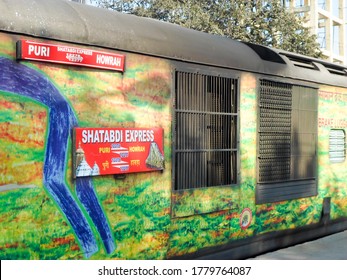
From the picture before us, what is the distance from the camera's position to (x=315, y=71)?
7.94m

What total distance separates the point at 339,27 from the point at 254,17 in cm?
3153

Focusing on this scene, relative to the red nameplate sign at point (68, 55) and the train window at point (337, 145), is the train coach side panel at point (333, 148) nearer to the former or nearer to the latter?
the train window at point (337, 145)

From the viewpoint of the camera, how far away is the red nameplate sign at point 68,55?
4242 millimetres

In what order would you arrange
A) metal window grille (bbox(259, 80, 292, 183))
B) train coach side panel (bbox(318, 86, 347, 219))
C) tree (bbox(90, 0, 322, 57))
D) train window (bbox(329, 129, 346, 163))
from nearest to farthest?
metal window grille (bbox(259, 80, 292, 183))
train coach side panel (bbox(318, 86, 347, 219))
train window (bbox(329, 129, 346, 163))
tree (bbox(90, 0, 322, 57))

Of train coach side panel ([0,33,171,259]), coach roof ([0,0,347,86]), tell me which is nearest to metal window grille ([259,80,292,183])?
coach roof ([0,0,347,86])

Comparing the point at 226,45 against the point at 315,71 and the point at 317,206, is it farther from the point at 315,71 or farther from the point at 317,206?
the point at 317,206

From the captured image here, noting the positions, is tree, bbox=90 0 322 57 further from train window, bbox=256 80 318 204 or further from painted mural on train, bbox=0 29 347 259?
painted mural on train, bbox=0 29 347 259

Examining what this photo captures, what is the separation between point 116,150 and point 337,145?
4890mm

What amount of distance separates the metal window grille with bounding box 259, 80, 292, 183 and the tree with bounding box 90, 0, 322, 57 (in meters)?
17.0

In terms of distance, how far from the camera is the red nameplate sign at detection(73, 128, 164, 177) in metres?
4.61

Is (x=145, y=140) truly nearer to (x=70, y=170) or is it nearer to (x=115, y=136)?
(x=115, y=136)

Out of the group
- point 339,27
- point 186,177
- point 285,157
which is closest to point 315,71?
point 285,157

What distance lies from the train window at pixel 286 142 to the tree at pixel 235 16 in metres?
16.5

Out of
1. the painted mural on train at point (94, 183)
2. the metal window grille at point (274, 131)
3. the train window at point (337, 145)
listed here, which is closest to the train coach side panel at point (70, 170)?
the painted mural on train at point (94, 183)
